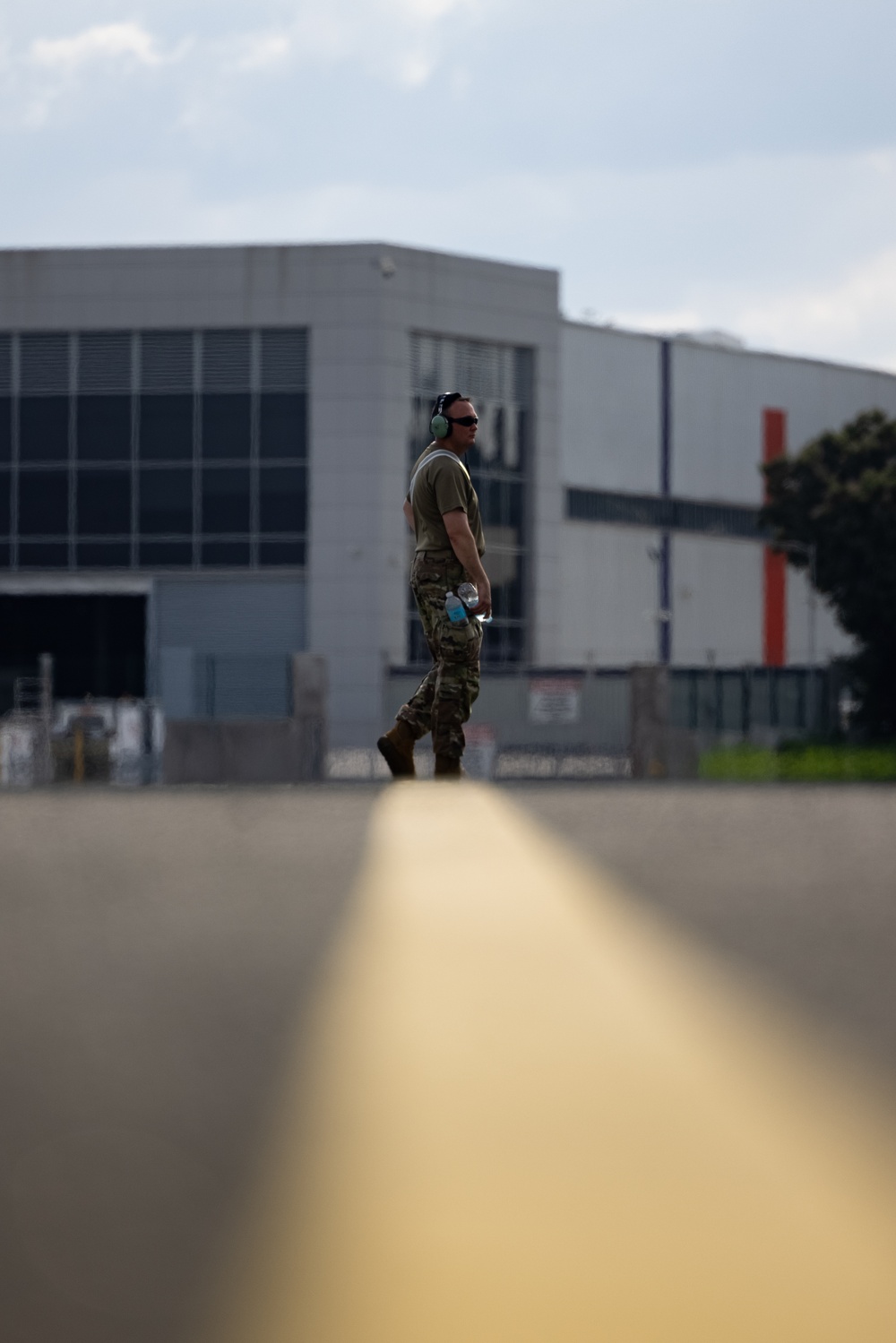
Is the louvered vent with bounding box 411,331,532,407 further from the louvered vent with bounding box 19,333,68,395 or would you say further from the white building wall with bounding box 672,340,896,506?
the white building wall with bounding box 672,340,896,506

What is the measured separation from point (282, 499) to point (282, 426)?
1826 mm

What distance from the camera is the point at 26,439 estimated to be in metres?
49.6

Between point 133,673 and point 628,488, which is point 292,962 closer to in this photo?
point 133,673

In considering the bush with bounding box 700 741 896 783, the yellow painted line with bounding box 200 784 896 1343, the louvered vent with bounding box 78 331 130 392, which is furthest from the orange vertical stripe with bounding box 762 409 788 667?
the yellow painted line with bounding box 200 784 896 1343

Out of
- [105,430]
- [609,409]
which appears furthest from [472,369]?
[105,430]

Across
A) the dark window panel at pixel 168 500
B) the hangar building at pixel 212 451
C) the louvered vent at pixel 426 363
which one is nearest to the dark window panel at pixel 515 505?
the hangar building at pixel 212 451

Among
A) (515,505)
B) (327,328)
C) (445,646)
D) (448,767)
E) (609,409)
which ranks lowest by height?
(448,767)

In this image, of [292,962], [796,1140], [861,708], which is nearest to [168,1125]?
[796,1140]

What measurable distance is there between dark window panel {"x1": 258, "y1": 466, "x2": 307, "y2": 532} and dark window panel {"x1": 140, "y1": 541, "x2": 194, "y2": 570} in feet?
6.37

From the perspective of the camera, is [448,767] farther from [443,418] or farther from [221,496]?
[221,496]

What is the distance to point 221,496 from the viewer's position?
4891 centimetres

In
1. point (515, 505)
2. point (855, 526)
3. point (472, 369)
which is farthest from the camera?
point (515, 505)

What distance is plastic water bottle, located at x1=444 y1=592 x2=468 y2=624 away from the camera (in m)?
8.49

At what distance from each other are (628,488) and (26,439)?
735 inches
